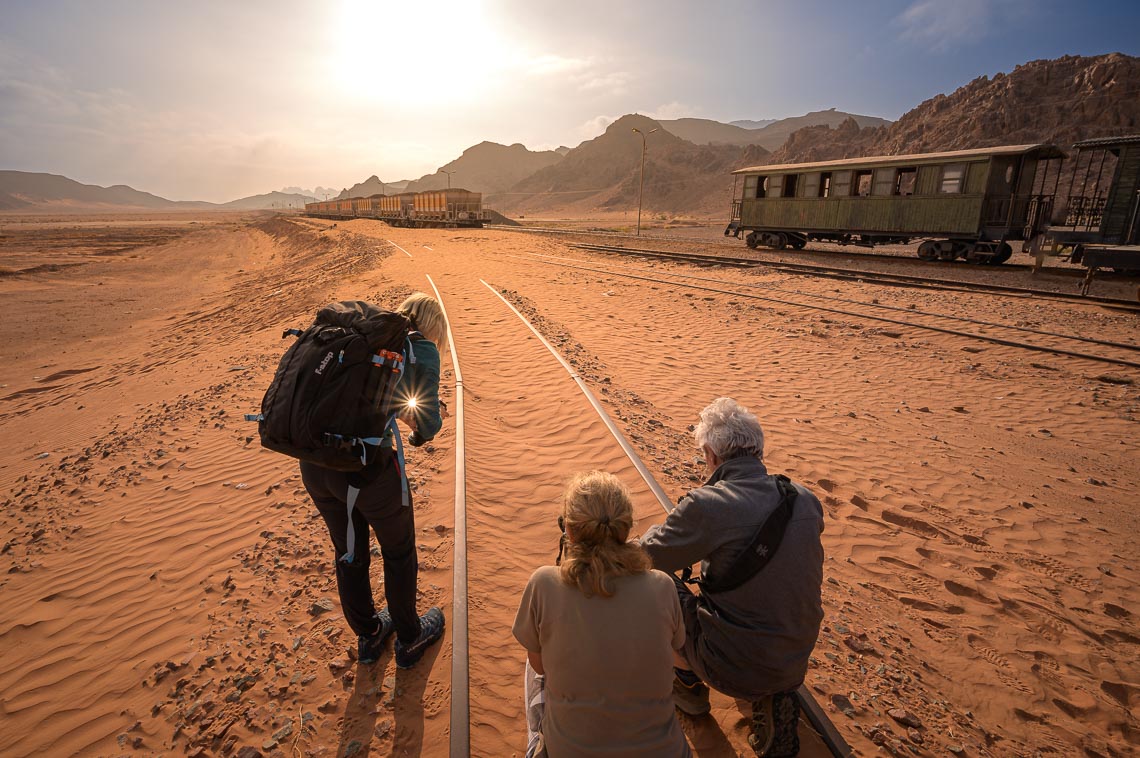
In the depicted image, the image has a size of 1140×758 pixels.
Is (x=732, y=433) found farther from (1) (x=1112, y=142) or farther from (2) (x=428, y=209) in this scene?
(2) (x=428, y=209)

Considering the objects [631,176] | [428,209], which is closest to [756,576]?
[428,209]

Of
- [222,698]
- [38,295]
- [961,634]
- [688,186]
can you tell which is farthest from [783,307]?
[688,186]

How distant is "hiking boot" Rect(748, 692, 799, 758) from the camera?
8.04 ft

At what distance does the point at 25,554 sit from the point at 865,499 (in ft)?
26.4

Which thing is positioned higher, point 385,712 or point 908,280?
point 908,280

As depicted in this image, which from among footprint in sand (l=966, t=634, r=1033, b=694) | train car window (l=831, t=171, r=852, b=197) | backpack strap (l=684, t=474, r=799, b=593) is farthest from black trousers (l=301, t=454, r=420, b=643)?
train car window (l=831, t=171, r=852, b=197)

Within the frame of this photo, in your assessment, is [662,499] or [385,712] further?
[662,499]

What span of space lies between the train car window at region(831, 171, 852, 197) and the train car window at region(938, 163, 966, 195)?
318cm

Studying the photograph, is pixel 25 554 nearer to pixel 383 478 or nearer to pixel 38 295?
pixel 383 478

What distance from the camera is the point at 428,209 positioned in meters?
47.3

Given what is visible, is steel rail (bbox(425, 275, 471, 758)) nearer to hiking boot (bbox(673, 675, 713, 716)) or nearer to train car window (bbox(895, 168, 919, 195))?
hiking boot (bbox(673, 675, 713, 716))

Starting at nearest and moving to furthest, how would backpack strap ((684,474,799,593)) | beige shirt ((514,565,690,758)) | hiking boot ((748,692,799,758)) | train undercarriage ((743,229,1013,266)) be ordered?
beige shirt ((514,565,690,758)) → backpack strap ((684,474,799,593)) → hiking boot ((748,692,799,758)) → train undercarriage ((743,229,1013,266))

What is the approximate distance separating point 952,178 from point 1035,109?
57.7 meters

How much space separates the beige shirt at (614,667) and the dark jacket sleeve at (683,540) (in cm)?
53
